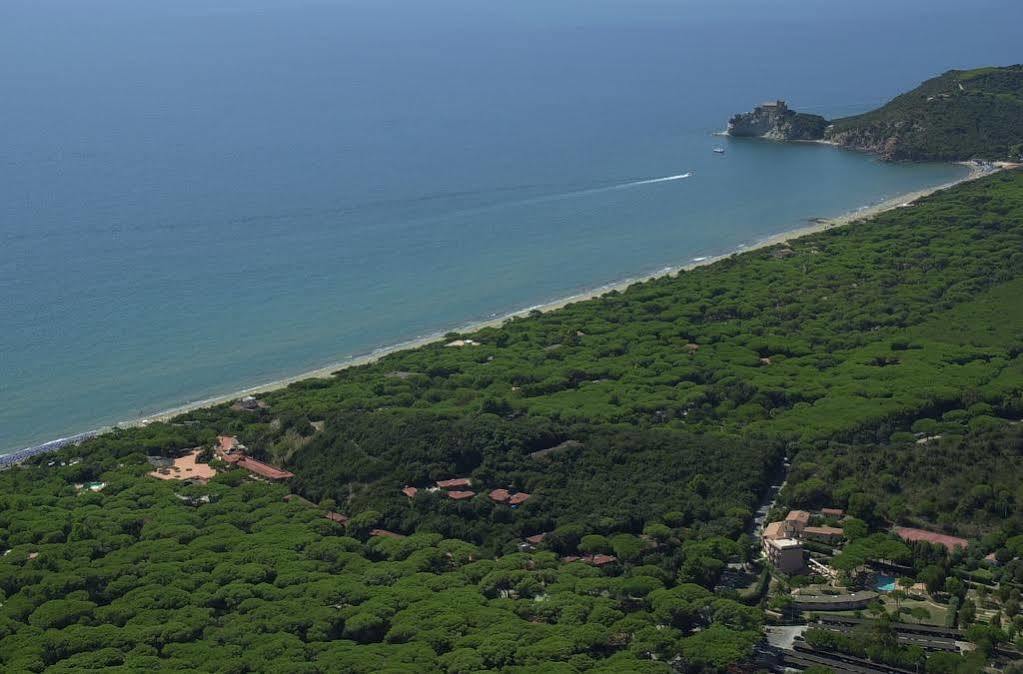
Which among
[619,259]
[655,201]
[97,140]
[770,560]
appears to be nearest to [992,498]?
[770,560]

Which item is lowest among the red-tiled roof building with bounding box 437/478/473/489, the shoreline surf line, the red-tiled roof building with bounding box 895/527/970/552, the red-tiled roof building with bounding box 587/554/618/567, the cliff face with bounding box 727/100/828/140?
the red-tiled roof building with bounding box 895/527/970/552

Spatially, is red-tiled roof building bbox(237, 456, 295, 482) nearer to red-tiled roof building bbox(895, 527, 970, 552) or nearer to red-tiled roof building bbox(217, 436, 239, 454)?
red-tiled roof building bbox(217, 436, 239, 454)

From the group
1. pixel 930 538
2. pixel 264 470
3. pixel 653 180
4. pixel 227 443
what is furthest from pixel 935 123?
pixel 264 470

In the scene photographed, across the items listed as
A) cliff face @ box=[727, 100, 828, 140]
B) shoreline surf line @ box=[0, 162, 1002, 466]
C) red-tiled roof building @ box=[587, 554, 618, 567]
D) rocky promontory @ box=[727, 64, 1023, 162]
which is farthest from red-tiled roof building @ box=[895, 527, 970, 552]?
cliff face @ box=[727, 100, 828, 140]

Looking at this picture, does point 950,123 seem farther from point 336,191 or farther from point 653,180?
point 336,191

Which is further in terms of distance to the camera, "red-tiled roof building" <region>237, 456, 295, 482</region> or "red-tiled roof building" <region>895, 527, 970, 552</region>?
"red-tiled roof building" <region>237, 456, 295, 482</region>

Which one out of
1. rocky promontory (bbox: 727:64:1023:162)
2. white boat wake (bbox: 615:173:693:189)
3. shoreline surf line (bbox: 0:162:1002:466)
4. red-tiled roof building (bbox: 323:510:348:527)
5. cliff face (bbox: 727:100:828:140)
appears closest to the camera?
red-tiled roof building (bbox: 323:510:348:527)
